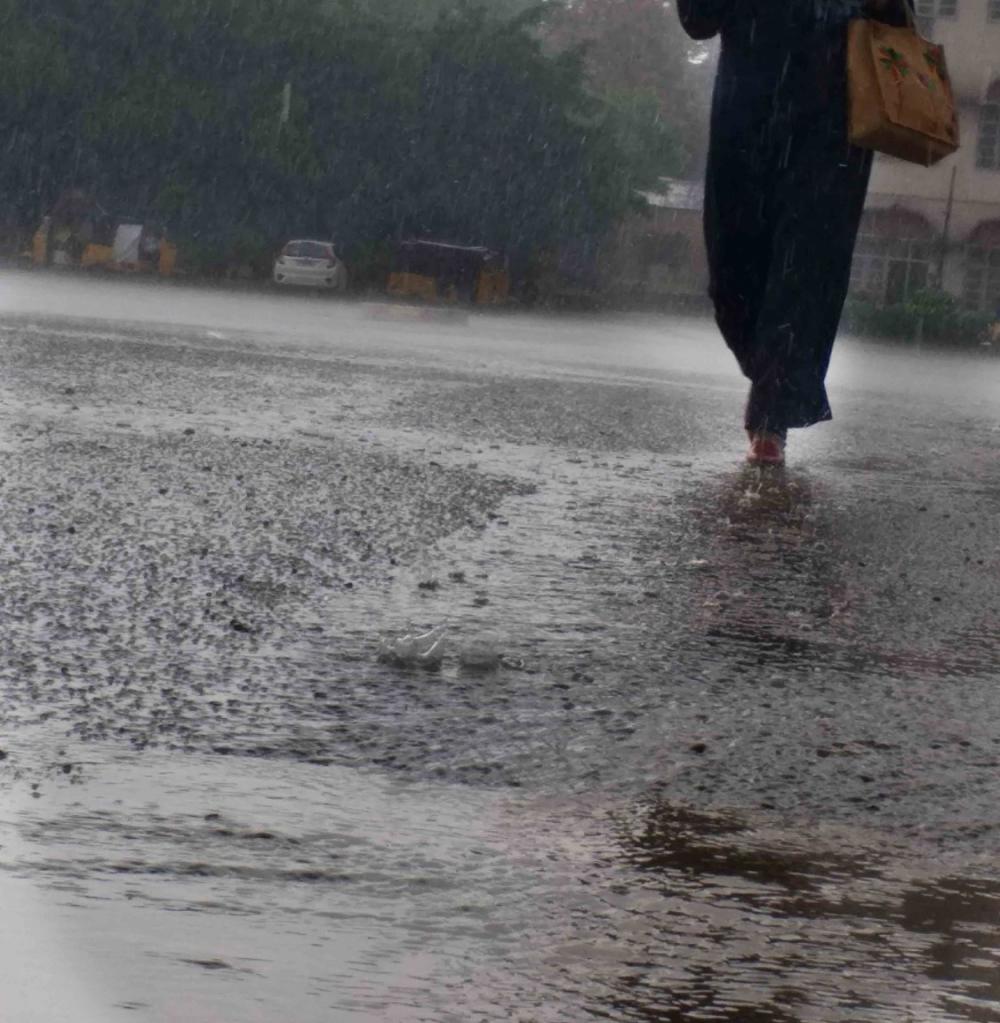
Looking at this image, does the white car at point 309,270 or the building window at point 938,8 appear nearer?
the white car at point 309,270

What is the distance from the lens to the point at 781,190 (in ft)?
27.4

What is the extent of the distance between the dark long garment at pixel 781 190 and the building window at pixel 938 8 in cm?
4785

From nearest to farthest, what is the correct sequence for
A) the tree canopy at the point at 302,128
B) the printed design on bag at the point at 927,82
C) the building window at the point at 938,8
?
the printed design on bag at the point at 927,82 < the tree canopy at the point at 302,128 < the building window at the point at 938,8

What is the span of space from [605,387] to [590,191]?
125ft

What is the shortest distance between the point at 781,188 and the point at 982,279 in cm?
5224

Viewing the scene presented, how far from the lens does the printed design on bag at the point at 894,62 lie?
25.8 ft

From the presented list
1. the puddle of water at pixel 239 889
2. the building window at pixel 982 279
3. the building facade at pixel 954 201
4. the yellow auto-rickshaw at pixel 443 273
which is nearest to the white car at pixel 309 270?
the yellow auto-rickshaw at pixel 443 273

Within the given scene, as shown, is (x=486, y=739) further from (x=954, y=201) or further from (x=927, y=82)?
(x=954, y=201)

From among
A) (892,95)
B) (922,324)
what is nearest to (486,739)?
(892,95)

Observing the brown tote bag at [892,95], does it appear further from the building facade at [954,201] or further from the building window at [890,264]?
the building window at [890,264]

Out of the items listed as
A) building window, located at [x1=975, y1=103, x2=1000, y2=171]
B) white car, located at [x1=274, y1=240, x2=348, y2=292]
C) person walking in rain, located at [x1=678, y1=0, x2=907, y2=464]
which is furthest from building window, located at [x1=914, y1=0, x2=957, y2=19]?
person walking in rain, located at [x1=678, y1=0, x2=907, y2=464]

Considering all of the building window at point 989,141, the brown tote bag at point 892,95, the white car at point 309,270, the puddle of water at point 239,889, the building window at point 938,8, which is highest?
the building window at point 938,8

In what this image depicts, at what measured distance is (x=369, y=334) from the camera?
21.7 metres

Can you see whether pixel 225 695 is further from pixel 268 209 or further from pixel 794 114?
pixel 268 209
